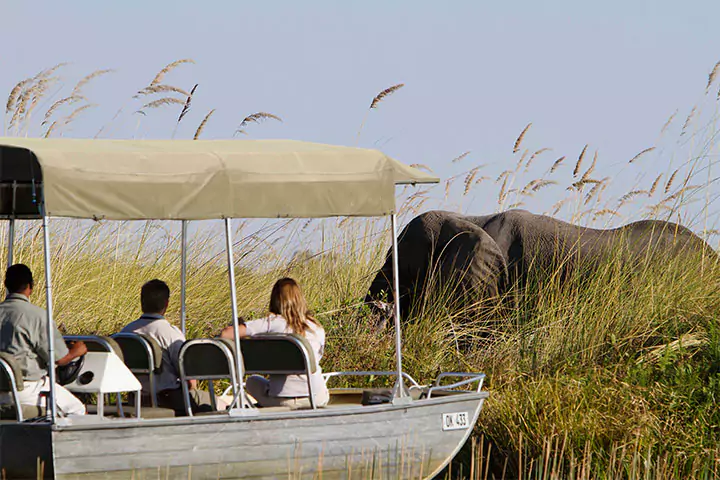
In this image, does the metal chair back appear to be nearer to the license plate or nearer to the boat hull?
the boat hull

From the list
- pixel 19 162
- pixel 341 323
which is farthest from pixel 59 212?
pixel 341 323

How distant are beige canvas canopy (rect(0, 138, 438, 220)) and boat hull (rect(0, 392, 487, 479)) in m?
1.21

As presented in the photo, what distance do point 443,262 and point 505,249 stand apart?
85 centimetres

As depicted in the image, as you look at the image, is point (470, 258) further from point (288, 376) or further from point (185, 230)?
point (288, 376)

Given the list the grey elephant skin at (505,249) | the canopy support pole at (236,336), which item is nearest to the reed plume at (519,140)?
the grey elephant skin at (505,249)

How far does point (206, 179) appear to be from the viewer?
716 centimetres

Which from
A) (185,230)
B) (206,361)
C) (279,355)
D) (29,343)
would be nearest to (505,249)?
(185,230)

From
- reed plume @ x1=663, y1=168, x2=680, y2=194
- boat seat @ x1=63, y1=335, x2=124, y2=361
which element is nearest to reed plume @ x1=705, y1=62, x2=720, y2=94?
reed plume @ x1=663, y1=168, x2=680, y2=194

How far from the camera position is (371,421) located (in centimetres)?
761

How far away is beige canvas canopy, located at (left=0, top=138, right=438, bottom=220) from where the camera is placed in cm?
680

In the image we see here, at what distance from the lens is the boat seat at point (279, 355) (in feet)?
24.3

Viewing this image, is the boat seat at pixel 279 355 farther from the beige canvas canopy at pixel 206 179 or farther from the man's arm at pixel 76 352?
the man's arm at pixel 76 352

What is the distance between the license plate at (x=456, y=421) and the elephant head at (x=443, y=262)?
12.5 feet

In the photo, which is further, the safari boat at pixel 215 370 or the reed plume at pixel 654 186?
the reed plume at pixel 654 186
